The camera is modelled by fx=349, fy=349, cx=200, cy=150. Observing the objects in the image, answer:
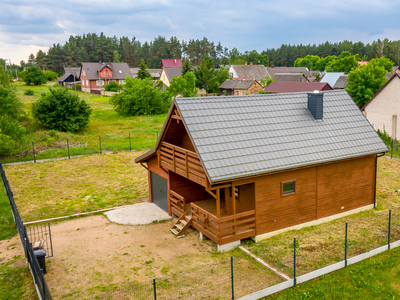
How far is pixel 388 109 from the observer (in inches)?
1174

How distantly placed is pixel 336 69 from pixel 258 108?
69690mm

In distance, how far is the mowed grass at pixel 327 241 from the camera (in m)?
12.1

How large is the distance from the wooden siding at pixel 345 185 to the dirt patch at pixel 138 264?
4.91 meters

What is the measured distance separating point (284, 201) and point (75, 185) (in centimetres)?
1398

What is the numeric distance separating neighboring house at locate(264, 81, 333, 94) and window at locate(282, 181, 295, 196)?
1602 inches

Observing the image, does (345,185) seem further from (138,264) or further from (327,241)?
(138,264)

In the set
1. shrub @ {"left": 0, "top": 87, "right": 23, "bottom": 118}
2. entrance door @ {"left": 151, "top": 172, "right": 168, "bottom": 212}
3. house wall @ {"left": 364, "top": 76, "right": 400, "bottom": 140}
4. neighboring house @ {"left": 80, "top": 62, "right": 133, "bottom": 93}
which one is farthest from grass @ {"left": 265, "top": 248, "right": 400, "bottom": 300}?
neighboring house @ {"left": 80, "top": 62, "right": 133, "bottom": 93}

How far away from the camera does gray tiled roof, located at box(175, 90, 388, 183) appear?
43.2 ft

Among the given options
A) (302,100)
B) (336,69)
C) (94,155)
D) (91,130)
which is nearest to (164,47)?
(336,69)

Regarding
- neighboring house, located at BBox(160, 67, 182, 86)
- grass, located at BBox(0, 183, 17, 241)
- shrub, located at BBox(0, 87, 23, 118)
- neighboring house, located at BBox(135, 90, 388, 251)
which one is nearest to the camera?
neighboring house, located at BBox(135, 90, 388, 251)

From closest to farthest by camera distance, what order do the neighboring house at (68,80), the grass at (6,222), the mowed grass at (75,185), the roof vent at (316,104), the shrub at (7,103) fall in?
the grass at (6,222) → the roof vent at (316,104) → the mowed grass at (75,185) → the shrub at (7,103) → the neighboring house at (68,80)

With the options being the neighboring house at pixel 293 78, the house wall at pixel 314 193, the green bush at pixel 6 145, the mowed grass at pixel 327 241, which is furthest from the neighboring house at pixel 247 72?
the mowed grass at pixel 327 241

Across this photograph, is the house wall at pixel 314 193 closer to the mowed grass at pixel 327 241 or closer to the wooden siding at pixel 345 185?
the wooden siding at pixel 345 185

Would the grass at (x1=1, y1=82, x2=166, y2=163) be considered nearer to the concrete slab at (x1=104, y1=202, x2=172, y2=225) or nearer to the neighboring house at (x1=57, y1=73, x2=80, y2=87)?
the concrete slab at (x1=104, y1=202, x2=172, y2=225)
